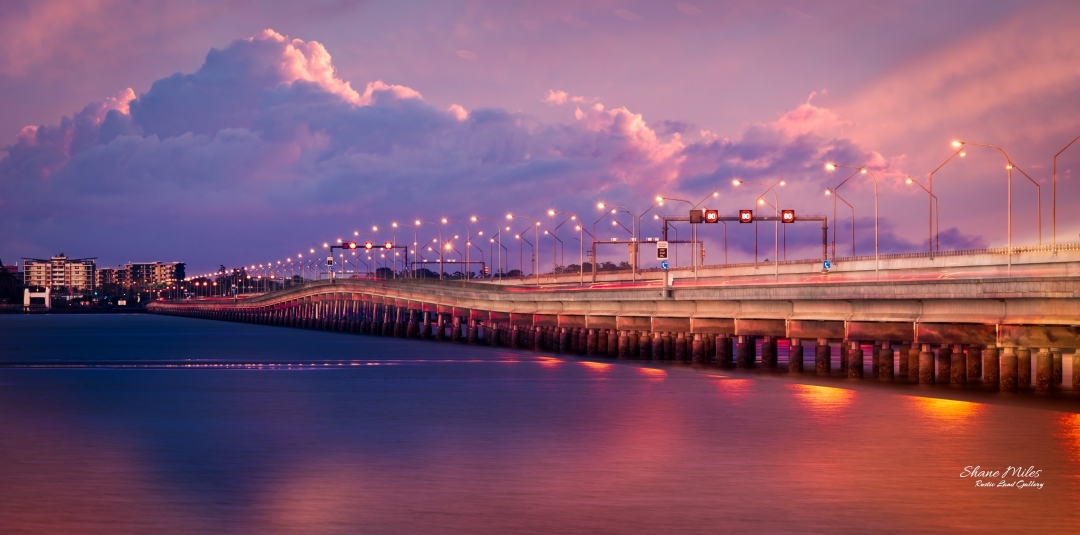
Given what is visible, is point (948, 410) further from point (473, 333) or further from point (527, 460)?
point (473, 333)

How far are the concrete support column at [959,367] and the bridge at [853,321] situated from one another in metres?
0.05

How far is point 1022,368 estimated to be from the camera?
47844 millimetres

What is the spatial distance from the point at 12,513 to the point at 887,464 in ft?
60.4

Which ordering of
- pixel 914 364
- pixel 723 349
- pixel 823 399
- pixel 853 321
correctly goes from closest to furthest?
pixel 823 399 → pixel 914 364 → pixel 853 321 → pixel 723 349

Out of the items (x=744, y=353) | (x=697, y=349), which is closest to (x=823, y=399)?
(x=744, y=353)

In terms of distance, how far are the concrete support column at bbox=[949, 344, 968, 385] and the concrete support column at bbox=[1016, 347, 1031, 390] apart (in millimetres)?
3404

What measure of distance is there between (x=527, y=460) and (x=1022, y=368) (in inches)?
930

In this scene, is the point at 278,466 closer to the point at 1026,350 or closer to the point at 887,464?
the point at 887,464

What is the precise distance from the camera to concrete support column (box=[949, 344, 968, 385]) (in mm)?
51438

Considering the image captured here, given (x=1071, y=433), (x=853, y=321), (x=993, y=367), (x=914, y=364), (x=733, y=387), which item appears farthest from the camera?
(x=733, y=387)

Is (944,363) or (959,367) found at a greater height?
(944,363)

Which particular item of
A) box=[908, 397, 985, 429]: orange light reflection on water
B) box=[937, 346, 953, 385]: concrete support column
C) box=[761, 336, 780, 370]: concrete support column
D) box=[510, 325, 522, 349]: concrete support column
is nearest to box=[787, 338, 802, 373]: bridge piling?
box=[761, 336, 780, 370]: concrete support column

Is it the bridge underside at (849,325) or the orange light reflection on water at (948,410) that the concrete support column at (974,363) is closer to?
the bridge underside at (849,325)

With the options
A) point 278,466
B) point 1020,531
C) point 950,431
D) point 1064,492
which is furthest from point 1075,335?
point 278,466
